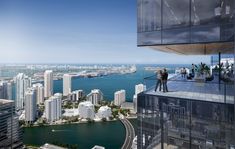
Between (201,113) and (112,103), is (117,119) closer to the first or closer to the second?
(112,103)

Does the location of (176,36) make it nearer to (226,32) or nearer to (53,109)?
(226,32)

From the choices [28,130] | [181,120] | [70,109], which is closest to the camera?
[181,120]

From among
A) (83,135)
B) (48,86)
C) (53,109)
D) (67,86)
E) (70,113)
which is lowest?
(83,135)

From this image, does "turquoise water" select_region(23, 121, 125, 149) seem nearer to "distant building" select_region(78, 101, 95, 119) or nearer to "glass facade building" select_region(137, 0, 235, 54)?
"distant building" select_region(78, 101, 95, 119)

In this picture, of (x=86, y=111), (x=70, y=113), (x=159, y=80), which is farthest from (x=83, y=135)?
(x=159, y=80)

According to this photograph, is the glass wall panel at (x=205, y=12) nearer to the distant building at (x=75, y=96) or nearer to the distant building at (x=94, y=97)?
the distant building at (x=94, y=97)

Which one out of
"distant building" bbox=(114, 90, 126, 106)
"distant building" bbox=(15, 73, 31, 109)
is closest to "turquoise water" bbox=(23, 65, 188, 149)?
"distant building" bbox=(114, 90, 126, 106)

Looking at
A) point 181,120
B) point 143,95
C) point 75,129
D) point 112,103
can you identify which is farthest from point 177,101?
point 112,103
